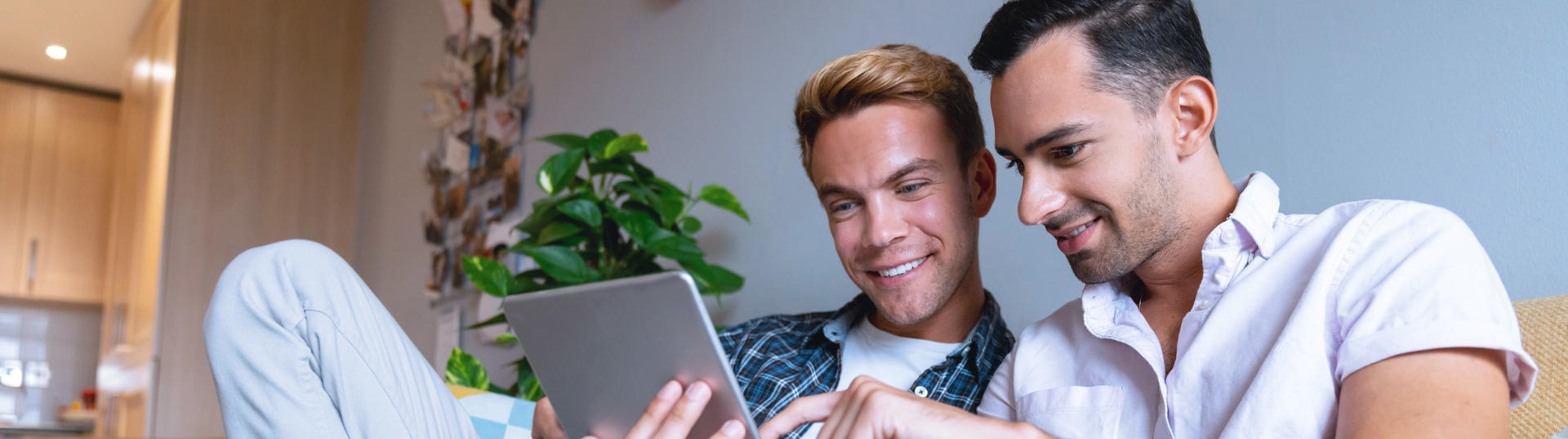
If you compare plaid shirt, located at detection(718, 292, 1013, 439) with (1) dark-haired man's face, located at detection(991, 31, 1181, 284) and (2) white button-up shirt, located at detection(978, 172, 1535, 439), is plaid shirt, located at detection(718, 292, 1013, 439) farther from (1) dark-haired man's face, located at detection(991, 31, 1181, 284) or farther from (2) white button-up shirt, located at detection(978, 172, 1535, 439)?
(1) dark-haired man's face, located at detection(991, 31, 1181, 284)

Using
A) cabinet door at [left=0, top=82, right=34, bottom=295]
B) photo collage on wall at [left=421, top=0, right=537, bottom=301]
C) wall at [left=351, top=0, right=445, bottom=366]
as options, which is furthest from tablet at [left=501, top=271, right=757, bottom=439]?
cabinet door at [left=0, top=82, right=34, bottom=295]

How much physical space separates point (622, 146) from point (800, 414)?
38.7 inches

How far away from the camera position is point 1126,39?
92 centimetres

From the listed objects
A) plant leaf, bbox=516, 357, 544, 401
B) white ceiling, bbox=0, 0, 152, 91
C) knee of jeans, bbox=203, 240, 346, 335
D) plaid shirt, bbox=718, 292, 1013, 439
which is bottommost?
plant leaf, bbox=516, 357, 544, 401

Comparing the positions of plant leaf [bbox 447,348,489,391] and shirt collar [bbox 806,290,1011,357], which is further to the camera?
plant leaf [bbox 447,348,489,391]

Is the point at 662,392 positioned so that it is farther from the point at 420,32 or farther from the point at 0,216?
the point at 0,216

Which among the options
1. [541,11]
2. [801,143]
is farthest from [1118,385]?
[541,11]

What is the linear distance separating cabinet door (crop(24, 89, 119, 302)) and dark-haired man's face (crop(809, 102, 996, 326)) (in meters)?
5.42

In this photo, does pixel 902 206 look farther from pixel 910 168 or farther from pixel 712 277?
pixel 712 277

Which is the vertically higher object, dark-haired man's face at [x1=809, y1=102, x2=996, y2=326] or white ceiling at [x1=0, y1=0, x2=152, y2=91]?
white ceiling at [x1=0, y1=0, x2=152, y2=91]

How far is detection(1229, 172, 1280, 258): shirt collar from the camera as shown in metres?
0.86

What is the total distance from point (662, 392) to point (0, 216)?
5583 millimetres

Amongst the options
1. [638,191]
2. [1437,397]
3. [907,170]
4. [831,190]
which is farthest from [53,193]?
[1437,397]

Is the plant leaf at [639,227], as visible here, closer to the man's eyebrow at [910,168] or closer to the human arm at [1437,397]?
the man's eyebrow at [910,168]
